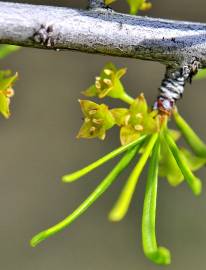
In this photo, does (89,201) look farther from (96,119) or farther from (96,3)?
(96,3)

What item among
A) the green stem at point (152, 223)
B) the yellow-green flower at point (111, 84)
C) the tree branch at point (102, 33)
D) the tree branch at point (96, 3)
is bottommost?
the green stem at point (152, 223)

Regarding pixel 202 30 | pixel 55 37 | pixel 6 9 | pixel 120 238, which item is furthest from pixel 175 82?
pixel 120 238

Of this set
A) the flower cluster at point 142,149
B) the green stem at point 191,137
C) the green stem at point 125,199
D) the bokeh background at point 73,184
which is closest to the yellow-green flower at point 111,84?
the flower cluster at point 142,149

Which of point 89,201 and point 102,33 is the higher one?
point 102,33

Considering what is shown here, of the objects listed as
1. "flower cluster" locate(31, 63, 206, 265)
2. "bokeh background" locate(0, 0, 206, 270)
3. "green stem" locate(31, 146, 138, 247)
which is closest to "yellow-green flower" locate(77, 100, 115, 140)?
"flower cluster" locate(31, 63, 206, 265)

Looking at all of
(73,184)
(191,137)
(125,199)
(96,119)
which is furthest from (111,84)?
(73,184)

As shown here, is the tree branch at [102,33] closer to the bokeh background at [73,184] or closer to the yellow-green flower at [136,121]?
the yellow-green flower at [136,121]

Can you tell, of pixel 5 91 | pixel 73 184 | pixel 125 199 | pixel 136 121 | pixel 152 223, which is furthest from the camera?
pixel 73 184
